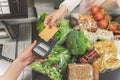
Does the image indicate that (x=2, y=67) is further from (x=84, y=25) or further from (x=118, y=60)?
(x=118, y=60)

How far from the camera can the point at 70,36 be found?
138cm

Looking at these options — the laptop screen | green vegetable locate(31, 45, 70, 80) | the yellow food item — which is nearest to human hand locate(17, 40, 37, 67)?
green vegetable locate(31, 45, 70, 80)

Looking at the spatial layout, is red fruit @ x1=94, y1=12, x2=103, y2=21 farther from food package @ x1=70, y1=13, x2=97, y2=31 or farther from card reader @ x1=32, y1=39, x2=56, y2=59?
card reader @ x1=32, y1=39, x2=56, y2=59

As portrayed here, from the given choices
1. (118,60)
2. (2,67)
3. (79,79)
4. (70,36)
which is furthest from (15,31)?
(118,60)

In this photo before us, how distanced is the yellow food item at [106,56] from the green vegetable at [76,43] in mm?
81

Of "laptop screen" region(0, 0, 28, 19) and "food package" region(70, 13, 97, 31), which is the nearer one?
"laptop screen" region(0, 0, 28, 19)

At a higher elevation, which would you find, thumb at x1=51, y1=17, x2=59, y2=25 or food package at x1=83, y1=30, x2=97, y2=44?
thumb at x1=51, y1=17, x2=59, y2=25

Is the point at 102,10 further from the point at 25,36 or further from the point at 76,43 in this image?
the point at 25,36

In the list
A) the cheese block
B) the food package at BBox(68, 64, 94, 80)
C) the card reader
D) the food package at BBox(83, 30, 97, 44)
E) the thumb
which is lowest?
the food package at BBox(68, 64, 94, 80)

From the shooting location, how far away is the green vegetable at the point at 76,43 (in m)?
1.35

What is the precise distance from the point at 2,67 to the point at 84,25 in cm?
56

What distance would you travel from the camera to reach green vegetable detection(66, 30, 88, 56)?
1354 mm

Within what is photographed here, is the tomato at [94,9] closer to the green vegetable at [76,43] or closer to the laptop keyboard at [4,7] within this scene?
the green vegetable at [76,43]

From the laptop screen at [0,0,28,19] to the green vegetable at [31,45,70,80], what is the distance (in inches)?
10.9
